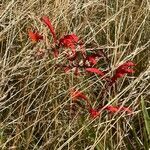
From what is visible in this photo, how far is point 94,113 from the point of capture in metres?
1.24

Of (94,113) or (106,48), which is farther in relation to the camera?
(106,48)

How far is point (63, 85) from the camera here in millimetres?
1521

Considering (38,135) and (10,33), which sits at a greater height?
(10,33)

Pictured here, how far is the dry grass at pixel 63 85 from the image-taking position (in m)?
1.33

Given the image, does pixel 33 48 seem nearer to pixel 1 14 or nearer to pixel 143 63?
pixel 1 14

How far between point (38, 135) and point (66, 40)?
0.33 m

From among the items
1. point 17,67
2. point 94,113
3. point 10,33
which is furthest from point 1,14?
point 94,113

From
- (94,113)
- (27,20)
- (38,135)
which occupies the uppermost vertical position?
(27,20)

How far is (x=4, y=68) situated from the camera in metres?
1.56

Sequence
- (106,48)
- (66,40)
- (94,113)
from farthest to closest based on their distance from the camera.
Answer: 1. (106,48)
2. (66,40)
3. (94,113)

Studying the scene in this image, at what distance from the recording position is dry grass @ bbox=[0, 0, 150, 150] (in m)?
1.33

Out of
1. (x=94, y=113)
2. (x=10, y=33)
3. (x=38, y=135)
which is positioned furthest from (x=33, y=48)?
(x=94, y=113)

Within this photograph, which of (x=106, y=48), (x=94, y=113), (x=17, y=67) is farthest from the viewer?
(x=106, y=48)

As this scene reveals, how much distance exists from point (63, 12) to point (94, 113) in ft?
1.99
